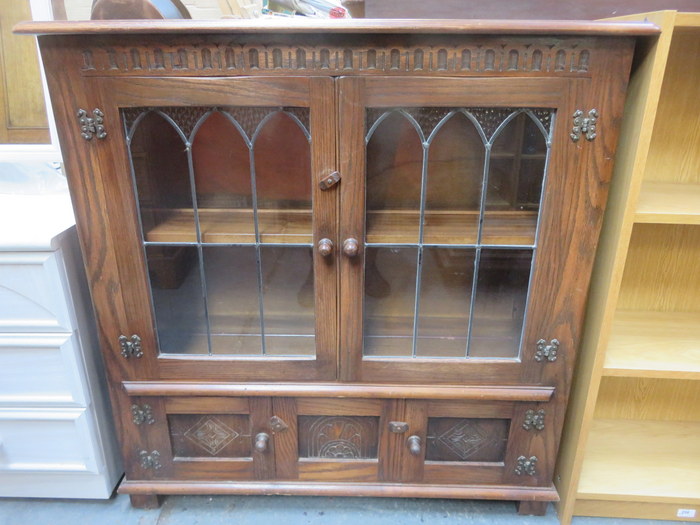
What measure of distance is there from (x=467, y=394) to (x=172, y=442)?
713 mm

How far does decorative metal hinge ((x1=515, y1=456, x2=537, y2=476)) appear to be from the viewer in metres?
1.10

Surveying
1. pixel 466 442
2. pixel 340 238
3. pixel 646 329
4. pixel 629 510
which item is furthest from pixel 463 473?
pixel 340 238

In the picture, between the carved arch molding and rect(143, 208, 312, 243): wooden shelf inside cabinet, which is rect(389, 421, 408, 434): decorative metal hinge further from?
the carved arch molding

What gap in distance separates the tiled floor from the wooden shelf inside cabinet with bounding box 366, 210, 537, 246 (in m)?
0.72

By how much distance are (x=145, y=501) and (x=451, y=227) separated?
1.03 m

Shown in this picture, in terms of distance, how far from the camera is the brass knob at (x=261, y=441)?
1.08m

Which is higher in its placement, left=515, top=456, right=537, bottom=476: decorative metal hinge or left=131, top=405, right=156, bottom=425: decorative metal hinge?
left=131, top=405, right=156, bottom=425: decorative metal hinge

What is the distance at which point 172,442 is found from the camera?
1.12 metres

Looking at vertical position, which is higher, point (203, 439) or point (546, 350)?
point (546, 350)

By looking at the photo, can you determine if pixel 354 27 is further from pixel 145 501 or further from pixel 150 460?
pixel 145 501

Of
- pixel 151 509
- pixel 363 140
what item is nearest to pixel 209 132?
pixel 363 140

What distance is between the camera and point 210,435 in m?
1.12

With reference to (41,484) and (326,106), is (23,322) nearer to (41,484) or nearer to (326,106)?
(41,484)

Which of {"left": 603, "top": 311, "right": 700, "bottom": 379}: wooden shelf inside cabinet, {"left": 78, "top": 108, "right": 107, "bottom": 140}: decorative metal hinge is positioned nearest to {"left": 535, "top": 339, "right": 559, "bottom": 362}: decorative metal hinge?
{"left": 603, "top": 311, "right": 700, "bottom": 379}: wooden shelf inside cabinet
